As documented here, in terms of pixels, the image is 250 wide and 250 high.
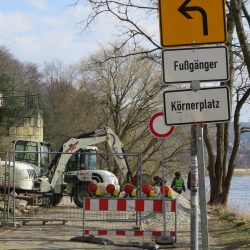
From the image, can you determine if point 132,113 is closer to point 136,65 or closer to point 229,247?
point 136,65

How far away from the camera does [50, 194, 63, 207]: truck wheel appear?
69.0 ft

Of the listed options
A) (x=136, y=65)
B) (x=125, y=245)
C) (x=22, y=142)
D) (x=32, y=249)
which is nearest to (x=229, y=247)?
(x=125, y=245)

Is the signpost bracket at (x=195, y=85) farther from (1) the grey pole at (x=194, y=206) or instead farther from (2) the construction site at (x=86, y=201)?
(2) the construction site at (x=86, y=201)

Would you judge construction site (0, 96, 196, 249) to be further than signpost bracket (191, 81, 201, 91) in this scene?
Yes

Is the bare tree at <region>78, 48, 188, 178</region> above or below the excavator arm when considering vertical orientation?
above

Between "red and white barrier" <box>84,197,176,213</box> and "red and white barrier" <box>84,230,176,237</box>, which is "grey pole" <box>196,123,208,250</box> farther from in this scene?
"red and white barrier" <box>84,230,176,237</box>

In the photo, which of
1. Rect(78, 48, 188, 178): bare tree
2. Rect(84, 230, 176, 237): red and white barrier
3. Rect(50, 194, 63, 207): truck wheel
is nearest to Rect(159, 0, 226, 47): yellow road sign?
Rect(84, 230, 176, 237): red and white barrier

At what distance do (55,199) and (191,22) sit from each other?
16803 millimetres

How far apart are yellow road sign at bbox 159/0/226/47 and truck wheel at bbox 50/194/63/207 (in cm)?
1572

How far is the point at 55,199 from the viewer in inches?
851

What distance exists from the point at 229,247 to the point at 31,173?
1264 cm

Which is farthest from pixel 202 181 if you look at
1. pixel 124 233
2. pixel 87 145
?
pixel 87 145

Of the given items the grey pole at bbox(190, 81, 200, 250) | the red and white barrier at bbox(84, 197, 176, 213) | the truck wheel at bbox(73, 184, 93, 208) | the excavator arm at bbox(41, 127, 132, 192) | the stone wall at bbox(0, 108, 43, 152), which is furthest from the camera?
the stone wall at bbox(0, 108, 43, 152)

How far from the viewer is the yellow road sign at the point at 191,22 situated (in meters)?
5.49
